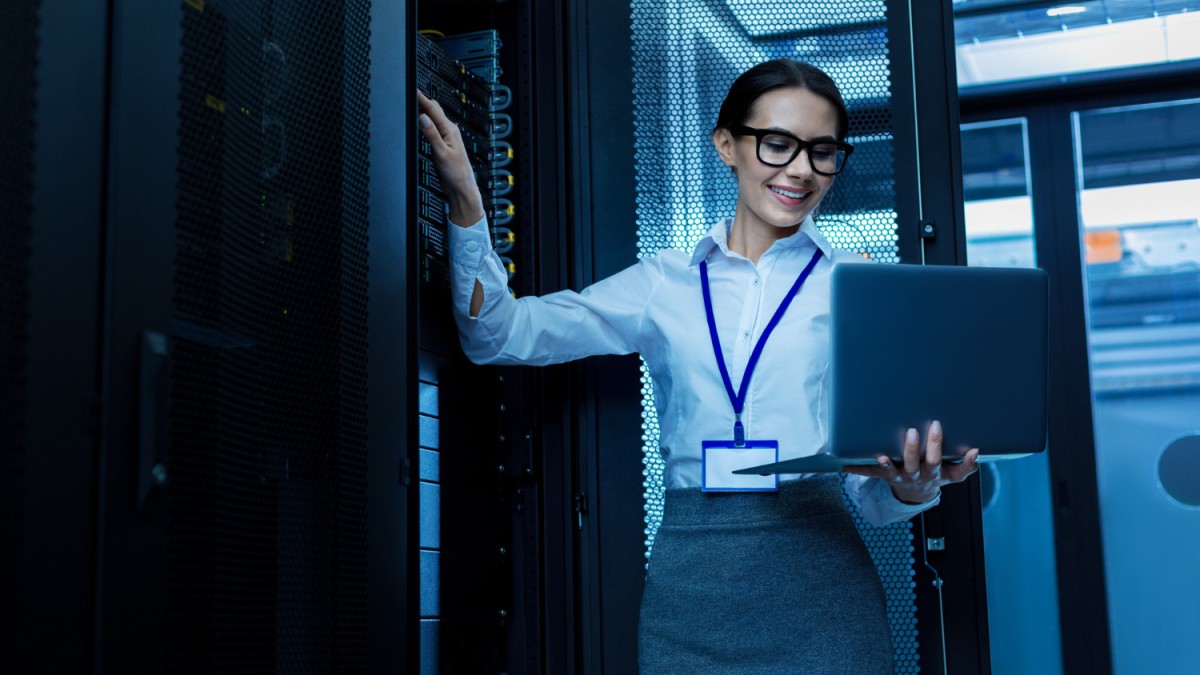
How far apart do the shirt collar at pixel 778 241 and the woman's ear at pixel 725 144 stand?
109 millimetres

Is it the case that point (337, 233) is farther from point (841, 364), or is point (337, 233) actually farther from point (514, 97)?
point (514, 97)

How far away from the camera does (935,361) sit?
65.4 inches

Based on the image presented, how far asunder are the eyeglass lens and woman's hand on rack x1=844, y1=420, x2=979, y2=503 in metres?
0.54

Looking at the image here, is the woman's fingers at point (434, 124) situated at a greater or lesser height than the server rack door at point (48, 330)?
greater

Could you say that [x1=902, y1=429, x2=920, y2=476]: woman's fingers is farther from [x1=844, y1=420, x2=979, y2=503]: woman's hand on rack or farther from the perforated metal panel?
the perforated metal panel

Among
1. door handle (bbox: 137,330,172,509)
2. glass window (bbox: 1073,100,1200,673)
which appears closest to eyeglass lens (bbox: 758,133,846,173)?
door handle (bbox: 137,330,172,509)

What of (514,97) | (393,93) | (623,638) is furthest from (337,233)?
(623,638)

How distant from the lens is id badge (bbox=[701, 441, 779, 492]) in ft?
6.37

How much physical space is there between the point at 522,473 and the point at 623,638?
36 centimetres

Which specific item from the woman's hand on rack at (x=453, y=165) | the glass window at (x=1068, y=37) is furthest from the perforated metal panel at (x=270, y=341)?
the glass window at (x=1068, y=37)

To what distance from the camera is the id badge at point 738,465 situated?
1941mm

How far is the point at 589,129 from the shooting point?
8.07 ft

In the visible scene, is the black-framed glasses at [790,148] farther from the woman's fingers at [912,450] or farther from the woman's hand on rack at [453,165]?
the woman's fingers at [912,450]

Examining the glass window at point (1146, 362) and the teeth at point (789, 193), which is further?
the glass window at point (1146, 362)
